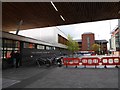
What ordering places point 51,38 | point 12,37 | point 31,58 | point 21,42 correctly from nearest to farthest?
point 12,37, point 21,42, point 31,58, point 51,38

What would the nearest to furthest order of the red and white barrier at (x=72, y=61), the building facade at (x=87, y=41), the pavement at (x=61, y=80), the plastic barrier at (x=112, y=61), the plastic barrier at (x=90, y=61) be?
1. the pavement at (x=61, y=80)
2. the plastic barrier at (x=112, y=61)
3. the plastic barrier at (x=90, y=61)
4. the red and white barrier at (x=72, y=61)
5. the building facade at (x=87, y=41)

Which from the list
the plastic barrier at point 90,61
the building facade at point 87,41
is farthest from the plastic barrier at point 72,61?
the building facade at point 87,41

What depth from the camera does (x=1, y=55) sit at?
16250mm

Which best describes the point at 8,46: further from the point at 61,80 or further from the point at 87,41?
the point at 87,41

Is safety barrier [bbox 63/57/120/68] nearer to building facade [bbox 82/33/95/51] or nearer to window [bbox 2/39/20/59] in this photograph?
window [bbox 2/39/20/59]

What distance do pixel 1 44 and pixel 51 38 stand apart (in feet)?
99.0

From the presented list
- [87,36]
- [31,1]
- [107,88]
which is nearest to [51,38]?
[31,1]

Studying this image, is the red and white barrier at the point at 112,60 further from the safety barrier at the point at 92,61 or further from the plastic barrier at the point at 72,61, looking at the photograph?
the plastic barrier at the point at 72,61

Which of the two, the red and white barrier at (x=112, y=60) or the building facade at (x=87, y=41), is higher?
the building facade at (x=87, y=41)

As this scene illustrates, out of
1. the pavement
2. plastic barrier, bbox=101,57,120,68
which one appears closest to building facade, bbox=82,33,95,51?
plastic barrier, bbox=101,57,120,68

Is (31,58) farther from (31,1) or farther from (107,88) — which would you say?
(107,88)

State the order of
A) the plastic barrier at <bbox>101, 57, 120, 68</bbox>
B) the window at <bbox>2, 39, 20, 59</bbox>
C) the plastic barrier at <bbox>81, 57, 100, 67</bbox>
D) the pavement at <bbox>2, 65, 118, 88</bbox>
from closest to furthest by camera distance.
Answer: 1. the pavement at <bbox>2, 65, 118, 88</bbox>
2. the window at <bbox>2, 39, 20, 59</bbox>
3. the plastic barrier at <bbox>101, 57, 120, 68</bbox>
4. the plastic barrier at <bbox>81, 57, 100, 67</bbox>

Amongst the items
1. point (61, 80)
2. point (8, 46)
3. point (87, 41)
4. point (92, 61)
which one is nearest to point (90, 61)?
point (92, 61)

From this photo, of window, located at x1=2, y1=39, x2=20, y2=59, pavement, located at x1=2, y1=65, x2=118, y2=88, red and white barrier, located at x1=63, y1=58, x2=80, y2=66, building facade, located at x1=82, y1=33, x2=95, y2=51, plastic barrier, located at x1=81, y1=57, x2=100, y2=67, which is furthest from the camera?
building facade, located at x1=82, y1=33, x2=95, y2=51
